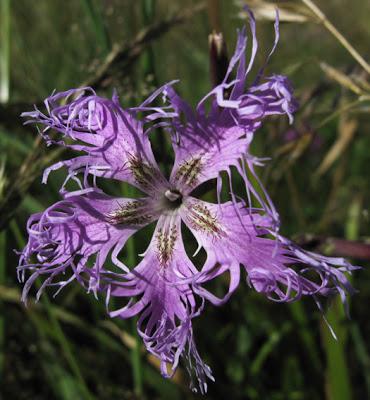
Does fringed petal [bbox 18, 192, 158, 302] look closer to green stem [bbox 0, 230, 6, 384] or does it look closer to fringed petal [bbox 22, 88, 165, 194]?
fringed petal [bbox 22, 88, 165, 194]

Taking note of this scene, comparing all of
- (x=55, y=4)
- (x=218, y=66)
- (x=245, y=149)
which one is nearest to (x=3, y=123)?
(x=218, y=66)

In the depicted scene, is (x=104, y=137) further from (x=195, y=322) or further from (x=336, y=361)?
(x=195, y=322)

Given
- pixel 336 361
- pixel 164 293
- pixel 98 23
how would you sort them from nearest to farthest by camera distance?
1. pixel 164 293
2. pixel 336 361
3. pixel 98 23

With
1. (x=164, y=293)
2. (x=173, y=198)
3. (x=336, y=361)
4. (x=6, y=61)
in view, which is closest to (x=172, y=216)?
(x=173, y=198)

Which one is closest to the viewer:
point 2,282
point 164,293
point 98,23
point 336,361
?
point 164,293

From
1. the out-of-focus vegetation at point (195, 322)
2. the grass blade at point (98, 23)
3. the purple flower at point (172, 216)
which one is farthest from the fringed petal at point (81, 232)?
the grass blade at point (98, 23)

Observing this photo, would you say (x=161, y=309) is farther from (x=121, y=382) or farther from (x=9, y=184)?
(x=121, y=382)

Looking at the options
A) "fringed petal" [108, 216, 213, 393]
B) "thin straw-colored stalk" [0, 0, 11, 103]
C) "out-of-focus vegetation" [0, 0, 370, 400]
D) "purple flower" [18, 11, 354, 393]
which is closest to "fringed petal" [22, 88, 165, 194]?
"purple flower" [18, 11, 354, 393]

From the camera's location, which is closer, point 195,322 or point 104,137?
point 104,137
